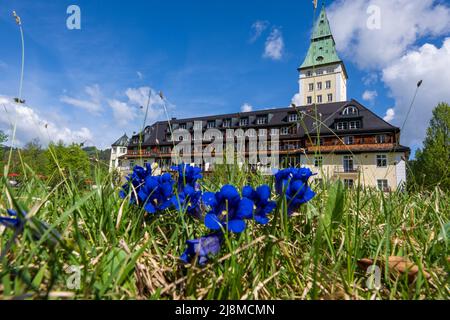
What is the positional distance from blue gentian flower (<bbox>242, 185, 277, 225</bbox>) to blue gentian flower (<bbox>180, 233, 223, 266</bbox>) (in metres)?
0.15

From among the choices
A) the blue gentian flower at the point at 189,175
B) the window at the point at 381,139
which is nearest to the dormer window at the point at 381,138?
the window at the point at 381,139

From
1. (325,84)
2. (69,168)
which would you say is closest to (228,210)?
(69,168)

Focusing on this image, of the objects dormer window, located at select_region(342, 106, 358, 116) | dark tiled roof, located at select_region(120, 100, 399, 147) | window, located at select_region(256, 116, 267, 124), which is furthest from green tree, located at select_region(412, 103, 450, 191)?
window, located at select_region(256, 116, 267, 124)

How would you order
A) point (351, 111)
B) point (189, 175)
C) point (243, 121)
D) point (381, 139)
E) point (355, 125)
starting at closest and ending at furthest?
point (189, 175) → point (381, 139) → point (355, 125) → point (351, 111) → point (243, 121)

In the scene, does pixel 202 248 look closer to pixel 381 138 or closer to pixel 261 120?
pixel 381 138

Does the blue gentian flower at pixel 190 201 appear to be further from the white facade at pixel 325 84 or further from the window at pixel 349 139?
the white facade at pixel 325 84

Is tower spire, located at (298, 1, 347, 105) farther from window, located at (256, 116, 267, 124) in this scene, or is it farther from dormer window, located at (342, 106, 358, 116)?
dormer window, located at (342, 106, 358, 116)

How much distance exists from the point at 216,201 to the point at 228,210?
0.05 metres

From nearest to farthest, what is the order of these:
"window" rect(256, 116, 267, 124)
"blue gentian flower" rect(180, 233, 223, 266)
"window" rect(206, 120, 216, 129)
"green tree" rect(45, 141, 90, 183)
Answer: "blue gentian flower" rect(180, 233, 223, 266) → "green tree" rect(45, 141, 90, 183) → "window" rect(256, 116, 267, 124) → "window" rect(206, 120, 216, 129)

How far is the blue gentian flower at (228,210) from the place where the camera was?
0.69 m

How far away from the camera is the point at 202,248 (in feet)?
2.21

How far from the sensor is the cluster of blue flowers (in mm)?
684
